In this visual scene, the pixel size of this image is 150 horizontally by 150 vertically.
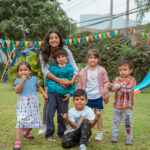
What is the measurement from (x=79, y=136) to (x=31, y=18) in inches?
534

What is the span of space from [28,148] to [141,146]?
1.42 m

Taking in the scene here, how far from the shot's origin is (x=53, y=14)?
50.1 ft

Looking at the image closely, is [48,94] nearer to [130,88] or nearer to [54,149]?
[54,149]

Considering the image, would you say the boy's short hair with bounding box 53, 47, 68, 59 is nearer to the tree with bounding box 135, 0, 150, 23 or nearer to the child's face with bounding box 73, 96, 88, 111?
the child's face with bounding box 73, 96, 88, 111

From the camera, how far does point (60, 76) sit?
131 inches

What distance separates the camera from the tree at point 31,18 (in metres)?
14.8

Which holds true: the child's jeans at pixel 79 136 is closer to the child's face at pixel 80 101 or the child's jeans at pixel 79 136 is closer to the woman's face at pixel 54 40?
the child's face at pixel 80 101

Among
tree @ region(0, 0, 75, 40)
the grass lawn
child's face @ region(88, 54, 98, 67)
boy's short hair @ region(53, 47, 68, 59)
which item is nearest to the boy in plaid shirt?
the grass lawn

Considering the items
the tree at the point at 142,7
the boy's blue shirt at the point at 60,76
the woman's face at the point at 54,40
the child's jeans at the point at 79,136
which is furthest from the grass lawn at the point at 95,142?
the tree at the point at 142,7

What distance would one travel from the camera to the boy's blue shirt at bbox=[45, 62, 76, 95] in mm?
3295

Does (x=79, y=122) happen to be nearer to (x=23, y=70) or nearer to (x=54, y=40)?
(x=23, y=70)

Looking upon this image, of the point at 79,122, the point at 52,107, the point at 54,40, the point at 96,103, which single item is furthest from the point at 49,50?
the point at 79,122

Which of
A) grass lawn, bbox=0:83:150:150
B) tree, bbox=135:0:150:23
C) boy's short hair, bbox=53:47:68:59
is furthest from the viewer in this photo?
tree, bbox=135:0:150:23

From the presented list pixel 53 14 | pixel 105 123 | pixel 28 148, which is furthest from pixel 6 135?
pixel 53 14
